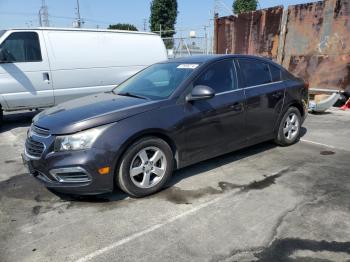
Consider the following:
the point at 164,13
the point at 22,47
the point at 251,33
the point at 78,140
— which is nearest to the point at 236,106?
the point at 78,140

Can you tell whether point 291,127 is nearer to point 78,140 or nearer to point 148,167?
point 148,167

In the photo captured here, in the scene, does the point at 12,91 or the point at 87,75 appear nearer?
the point at 12,91

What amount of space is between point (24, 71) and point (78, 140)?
4744mm

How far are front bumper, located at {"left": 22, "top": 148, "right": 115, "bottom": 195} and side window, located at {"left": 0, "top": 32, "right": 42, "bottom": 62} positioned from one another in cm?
457

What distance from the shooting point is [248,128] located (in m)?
5.13

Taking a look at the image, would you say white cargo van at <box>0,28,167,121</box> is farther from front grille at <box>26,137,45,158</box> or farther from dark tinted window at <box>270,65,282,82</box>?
dark tinted window at <box>270,65,282,82</box>

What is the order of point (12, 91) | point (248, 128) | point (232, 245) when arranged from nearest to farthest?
point (232, 245) < point (248, 128) < point (12, 91)

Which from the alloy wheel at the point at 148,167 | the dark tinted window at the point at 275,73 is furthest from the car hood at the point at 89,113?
the dark tinted window at the point at 275,73

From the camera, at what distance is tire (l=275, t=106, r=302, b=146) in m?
5.80

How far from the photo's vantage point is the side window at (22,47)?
7492 mm

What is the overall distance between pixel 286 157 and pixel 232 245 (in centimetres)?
271

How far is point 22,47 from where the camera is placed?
25.1 feet

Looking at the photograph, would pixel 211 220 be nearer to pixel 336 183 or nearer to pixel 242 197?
pixel 242 197

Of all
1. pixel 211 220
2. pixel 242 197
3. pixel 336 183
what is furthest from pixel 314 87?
pixel 211 220
